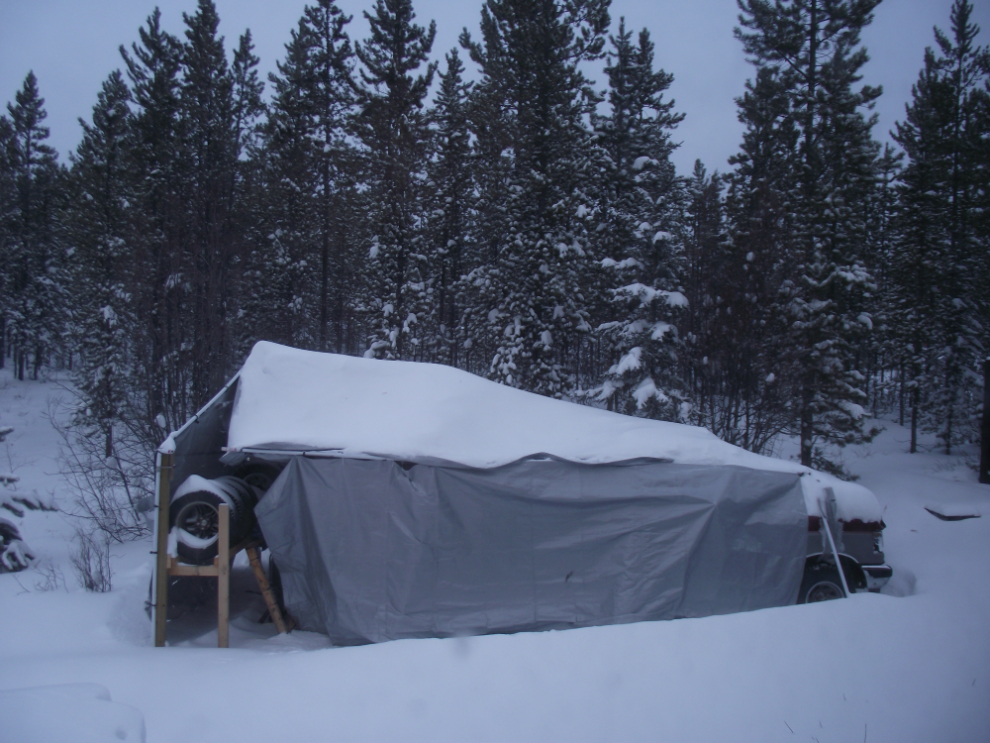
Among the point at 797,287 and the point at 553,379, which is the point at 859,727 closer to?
the point at 797,287

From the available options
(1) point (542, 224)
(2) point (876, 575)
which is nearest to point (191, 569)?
(2) point (876, 575)

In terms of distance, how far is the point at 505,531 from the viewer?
550cm

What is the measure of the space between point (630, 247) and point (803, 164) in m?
4.88

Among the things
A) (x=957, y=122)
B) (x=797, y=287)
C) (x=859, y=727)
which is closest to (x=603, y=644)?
(x=859, y=727)

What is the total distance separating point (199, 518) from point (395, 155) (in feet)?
46.6

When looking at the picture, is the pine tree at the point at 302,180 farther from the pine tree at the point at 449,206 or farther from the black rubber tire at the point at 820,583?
the black rubber tire at the point at 820,583

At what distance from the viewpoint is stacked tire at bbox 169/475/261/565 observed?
548 centimetres

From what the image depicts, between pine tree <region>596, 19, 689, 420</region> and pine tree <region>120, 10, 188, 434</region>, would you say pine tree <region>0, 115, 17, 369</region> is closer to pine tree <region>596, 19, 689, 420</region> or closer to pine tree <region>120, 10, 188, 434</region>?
pine tree <region>120, 10, 188, 434</region>

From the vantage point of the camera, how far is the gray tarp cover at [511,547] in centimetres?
536

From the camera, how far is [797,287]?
1273cm

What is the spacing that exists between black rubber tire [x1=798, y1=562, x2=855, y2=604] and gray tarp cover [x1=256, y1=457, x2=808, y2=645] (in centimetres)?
26

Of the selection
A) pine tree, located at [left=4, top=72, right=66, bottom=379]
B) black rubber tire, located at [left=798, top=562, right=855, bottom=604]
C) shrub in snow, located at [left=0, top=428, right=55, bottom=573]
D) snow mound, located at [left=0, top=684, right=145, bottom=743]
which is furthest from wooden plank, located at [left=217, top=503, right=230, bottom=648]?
pine tree, located at [left=4, top=72, right=66, bottom=379]

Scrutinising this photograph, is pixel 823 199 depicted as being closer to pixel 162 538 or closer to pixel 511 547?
pixel 511 547

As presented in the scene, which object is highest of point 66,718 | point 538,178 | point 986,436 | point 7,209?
point 7,209
